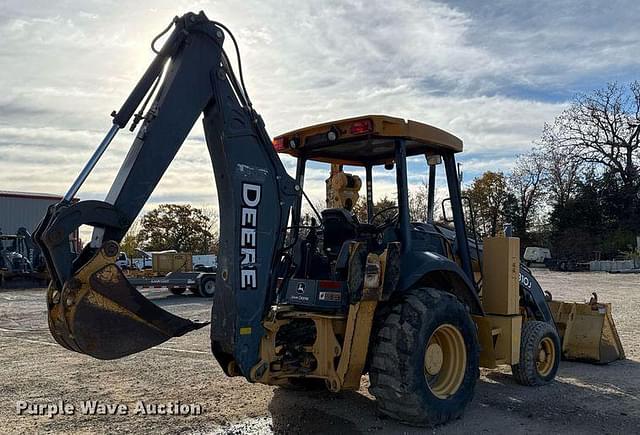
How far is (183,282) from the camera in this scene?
18750 millimetres

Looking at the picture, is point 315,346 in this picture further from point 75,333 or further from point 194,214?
point 194,214

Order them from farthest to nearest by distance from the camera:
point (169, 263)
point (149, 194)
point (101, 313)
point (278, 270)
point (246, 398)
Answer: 1. point (169, 263)
2. point (246, 398)
3. point (278, 270)
4. point (149, 194)
5. point (101, 313)

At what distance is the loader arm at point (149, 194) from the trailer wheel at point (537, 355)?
3.36 metres

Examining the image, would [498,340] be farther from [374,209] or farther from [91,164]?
[91,164]

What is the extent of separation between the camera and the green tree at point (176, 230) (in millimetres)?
43656

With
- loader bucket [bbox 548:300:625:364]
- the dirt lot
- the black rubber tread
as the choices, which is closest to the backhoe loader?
the dirt lot

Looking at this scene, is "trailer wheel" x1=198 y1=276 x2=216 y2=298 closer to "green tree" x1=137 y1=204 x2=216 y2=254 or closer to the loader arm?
the loader arm

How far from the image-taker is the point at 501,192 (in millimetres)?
49906

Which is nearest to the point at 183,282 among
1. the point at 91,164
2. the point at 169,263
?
the point at 169,263

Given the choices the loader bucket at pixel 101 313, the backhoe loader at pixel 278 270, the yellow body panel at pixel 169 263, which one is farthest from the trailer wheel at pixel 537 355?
the yellow body panel at pixel 169 263

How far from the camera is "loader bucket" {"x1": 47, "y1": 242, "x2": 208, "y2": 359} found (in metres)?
4.05

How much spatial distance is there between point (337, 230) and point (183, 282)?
13532mm

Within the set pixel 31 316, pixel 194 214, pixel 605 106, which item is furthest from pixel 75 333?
pixel 605 106

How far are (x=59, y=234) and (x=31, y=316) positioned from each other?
39.5ft
